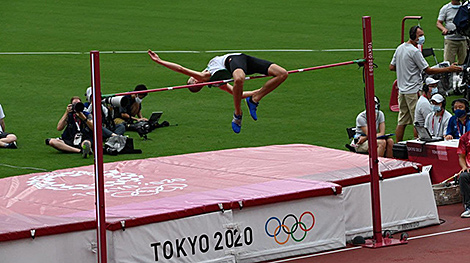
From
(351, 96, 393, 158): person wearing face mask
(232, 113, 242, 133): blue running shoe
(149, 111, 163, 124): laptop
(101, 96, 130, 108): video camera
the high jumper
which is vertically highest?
the high jumper

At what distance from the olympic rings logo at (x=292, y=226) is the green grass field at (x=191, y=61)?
16.8 ft

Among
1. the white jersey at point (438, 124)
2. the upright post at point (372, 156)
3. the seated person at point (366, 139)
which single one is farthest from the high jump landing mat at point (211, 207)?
the white jersey at point (438, 124)

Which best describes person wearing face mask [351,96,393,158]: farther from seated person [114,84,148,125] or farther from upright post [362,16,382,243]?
seated person [114,84,148,125]

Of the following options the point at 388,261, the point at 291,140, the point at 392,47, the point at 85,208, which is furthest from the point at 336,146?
the point at 392,47

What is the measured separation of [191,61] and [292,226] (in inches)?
494

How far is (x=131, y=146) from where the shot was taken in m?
14.4

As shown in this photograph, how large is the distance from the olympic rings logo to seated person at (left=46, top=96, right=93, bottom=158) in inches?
215

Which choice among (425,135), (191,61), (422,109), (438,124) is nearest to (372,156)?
(425,135)

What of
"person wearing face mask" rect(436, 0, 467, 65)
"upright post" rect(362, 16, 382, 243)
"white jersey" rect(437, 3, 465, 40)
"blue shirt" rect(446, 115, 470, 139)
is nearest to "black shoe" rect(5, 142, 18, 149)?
"blue shirt" rect(446, 115, 470, 139)

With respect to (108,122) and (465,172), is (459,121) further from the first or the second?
(108,122)

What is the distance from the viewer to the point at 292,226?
31.4 feet

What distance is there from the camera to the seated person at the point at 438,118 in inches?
520

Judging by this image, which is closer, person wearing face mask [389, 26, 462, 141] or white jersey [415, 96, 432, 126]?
white jersey [415, 96, 432, 126]

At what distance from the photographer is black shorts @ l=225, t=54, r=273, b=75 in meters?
10.2
